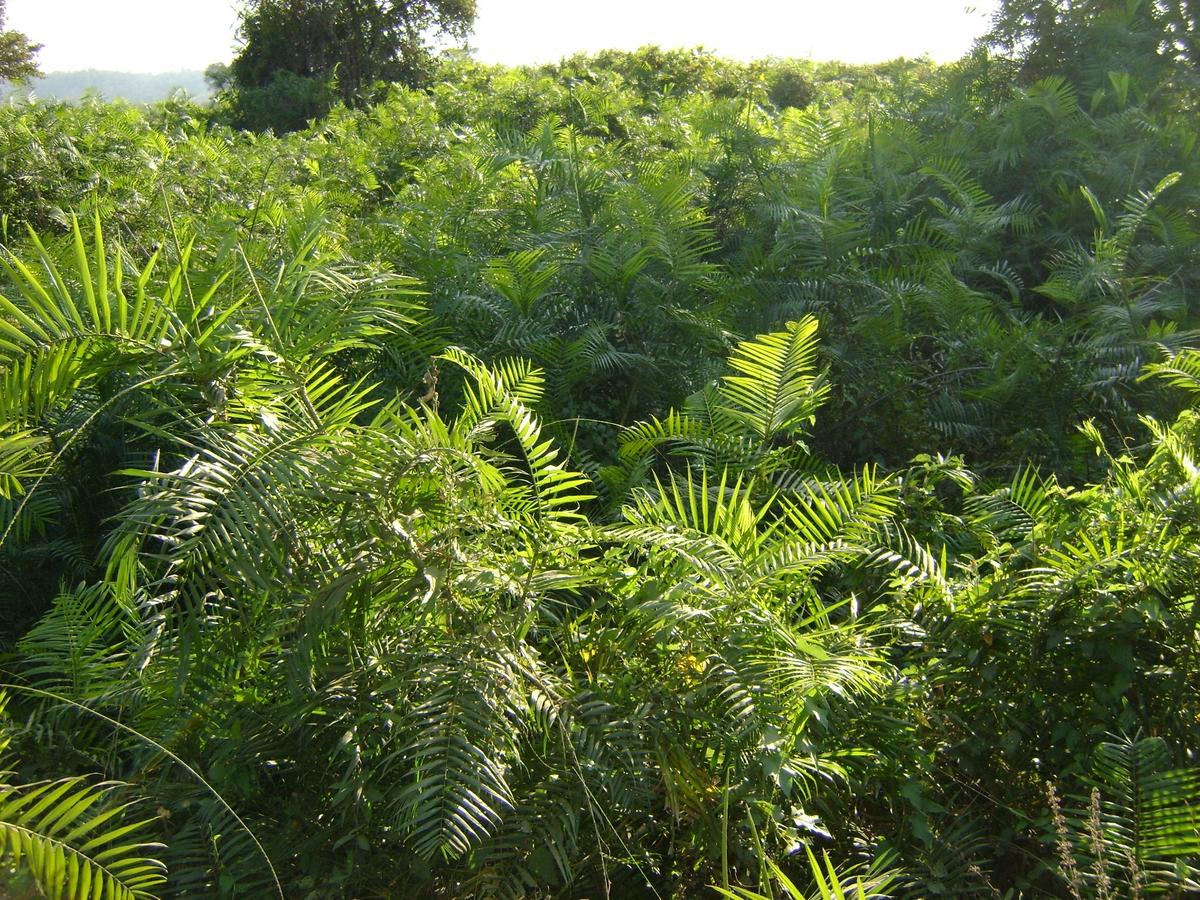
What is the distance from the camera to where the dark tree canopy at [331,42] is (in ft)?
49.9

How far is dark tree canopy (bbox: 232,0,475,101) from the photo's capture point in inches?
599

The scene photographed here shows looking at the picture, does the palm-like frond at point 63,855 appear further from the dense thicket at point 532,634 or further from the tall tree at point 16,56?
the tall tree at point 16,56

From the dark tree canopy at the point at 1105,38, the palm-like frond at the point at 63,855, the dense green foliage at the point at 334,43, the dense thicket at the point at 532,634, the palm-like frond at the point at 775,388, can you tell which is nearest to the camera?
the palm-like frond at the point at 63,855

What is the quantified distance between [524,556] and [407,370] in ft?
6.76

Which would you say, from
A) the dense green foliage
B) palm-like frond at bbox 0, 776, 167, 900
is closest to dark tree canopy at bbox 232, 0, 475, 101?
the dense green foliage

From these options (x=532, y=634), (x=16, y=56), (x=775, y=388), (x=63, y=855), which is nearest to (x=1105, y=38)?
(x=775, y=388)

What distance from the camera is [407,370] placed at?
14.8ft

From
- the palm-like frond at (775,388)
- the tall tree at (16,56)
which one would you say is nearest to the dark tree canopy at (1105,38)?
the palm-like frond at (775,388)

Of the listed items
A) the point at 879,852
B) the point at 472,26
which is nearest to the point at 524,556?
the point at 879,852

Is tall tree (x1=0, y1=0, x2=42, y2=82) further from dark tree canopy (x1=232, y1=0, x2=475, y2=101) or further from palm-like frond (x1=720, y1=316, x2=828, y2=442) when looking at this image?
palm-like frond (x1=720, y1=316, x2=828, y2=442)

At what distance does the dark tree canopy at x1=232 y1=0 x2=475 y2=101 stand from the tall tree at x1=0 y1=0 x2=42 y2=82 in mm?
3730

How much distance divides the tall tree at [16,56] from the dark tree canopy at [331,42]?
3.73 m

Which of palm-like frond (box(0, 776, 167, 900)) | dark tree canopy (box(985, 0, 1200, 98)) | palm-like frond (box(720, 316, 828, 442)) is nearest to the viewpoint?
palm-like frond (box(0, 776, 167, 900))

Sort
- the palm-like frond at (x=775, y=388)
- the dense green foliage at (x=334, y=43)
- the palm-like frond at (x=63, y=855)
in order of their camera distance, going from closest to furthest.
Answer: the palm-like frond at (x=63, y=855)
the palm-like frond at (x=775, y=388)
the dense green foliage at (x=334, y=43)
